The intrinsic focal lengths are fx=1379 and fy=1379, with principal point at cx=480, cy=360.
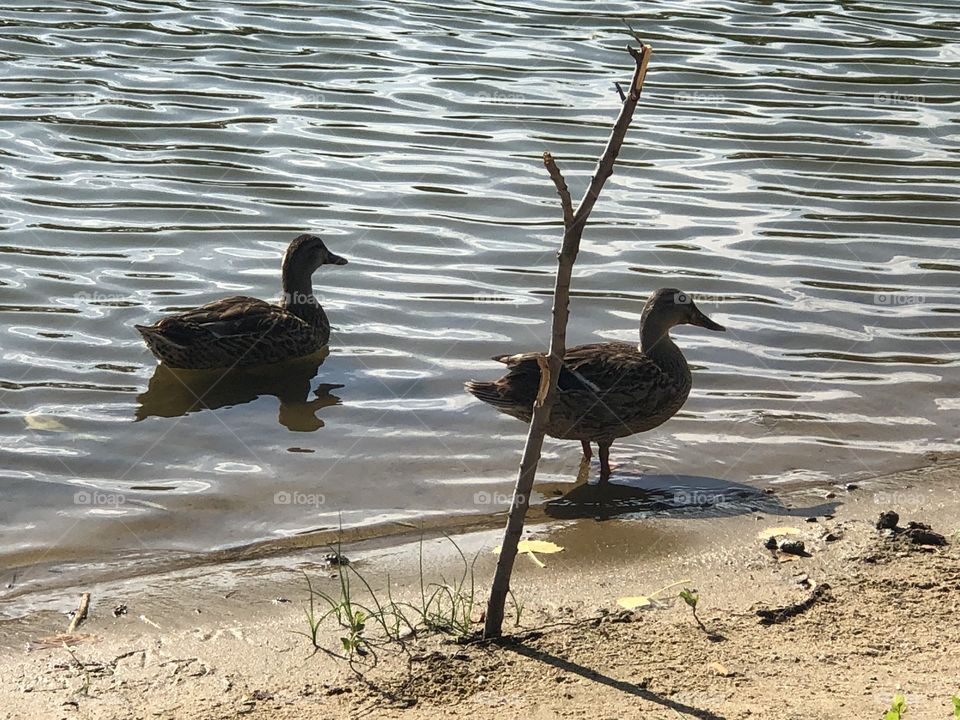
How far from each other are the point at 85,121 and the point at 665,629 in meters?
9.46

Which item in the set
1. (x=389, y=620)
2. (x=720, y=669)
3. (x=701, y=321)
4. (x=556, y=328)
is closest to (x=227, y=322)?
(x=701, y=321)

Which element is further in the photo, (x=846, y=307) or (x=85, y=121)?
(x=85, y=121)

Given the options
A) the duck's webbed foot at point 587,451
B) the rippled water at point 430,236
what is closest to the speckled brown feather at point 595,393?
the duck's webbed foot at point 587,451

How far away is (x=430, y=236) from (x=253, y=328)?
2284mm

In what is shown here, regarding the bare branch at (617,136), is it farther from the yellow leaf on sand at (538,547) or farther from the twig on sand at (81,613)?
the twig on sand at (81,613)

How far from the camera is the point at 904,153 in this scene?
12977 mm

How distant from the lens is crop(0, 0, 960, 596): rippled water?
764cm

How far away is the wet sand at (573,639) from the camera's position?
469 centimetres

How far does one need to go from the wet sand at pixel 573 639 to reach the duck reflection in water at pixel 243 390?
2223 millimetres

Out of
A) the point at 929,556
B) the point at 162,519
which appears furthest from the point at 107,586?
the point at 929,556

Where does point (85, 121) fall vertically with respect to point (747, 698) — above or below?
above

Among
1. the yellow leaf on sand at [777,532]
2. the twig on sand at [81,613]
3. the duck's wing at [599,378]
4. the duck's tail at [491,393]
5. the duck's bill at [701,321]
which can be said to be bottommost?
the twig on sand at [81,613]

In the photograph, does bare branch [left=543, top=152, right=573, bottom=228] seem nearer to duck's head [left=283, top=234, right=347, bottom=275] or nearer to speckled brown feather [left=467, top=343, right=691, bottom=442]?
speckled brown feather [left=467, top=343, right=691, bottom=442]

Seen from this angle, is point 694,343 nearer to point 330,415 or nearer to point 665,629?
point 330,415
